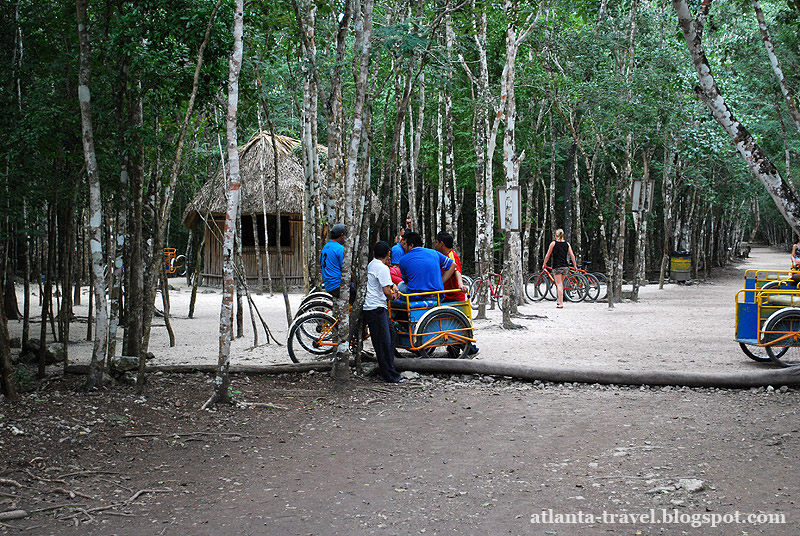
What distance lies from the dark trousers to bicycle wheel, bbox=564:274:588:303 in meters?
11.6

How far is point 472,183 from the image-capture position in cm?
2578

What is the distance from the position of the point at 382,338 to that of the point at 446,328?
118 centimetres

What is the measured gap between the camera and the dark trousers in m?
8.00

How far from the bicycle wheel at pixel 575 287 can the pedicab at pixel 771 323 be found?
9525 mm

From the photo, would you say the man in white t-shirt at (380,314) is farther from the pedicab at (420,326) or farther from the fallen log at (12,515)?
the fallen log at (12,515)

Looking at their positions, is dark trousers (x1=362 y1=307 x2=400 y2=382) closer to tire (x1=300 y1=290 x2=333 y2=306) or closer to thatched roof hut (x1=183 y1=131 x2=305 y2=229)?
tire (x1=300 y1=290 x2=333 y2=306)

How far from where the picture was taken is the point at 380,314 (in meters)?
8.03

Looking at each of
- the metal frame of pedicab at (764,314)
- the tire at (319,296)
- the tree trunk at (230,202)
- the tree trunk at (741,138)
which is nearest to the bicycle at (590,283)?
the metal frame of pedicab at (764,314)

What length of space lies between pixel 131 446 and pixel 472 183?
69.5 ft

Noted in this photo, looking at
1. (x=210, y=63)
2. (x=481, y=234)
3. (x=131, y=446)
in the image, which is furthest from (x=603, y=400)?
(x=481, y=234)

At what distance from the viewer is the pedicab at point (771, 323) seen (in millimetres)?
8500

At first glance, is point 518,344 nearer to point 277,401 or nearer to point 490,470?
point 277,401

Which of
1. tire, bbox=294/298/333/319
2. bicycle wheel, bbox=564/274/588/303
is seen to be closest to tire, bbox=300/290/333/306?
tire, bbox=294/298/333/319

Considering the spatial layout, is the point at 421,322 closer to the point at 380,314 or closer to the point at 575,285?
the point at 380,314
